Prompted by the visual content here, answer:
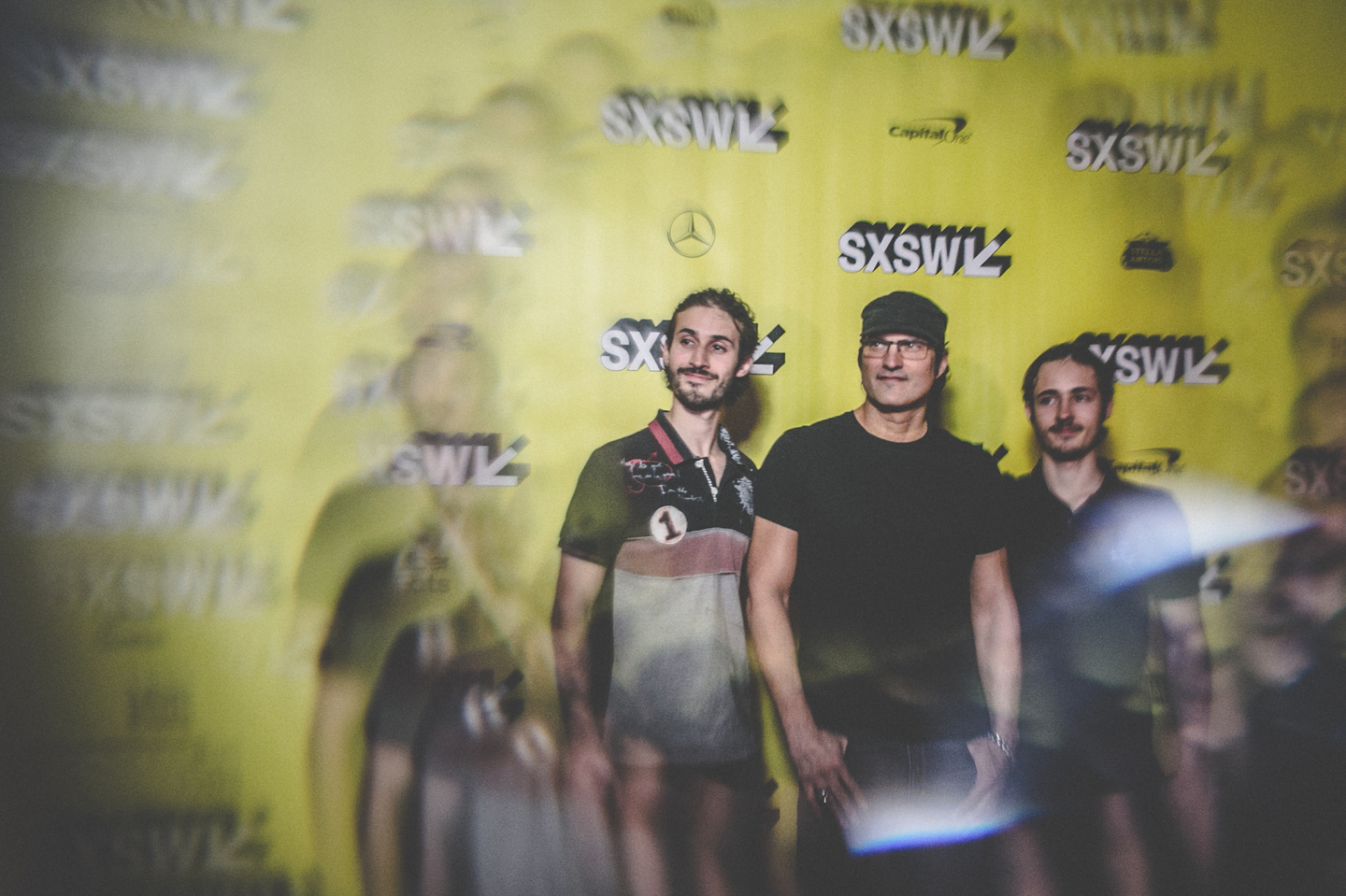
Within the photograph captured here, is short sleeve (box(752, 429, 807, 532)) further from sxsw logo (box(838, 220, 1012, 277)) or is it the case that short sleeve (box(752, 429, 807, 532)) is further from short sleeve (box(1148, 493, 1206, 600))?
short sleeve (box(1148, 493, 1206, 600))

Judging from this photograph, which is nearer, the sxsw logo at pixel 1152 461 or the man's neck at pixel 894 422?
the man's neck at pixel 894 422

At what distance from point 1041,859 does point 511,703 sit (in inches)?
62.5

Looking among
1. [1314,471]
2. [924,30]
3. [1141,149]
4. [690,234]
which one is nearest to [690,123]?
[690,234]

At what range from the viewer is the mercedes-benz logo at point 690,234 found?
1.85m

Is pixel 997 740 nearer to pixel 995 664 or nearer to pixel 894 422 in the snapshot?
pixel 995 664

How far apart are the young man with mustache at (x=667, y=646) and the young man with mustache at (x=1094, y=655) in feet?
2.73

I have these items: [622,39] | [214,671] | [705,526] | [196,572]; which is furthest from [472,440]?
[622,39]

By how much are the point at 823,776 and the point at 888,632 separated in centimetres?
44

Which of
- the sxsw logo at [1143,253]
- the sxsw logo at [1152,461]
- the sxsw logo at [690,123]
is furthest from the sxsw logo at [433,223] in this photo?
the sxsw logo at [1152,461]

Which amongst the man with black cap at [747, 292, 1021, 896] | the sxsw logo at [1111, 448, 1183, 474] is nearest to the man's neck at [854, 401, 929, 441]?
the man with black cap at [747, 292, 1021, 896]

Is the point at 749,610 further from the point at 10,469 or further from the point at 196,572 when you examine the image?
the point at 10,469

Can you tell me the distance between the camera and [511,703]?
5.99ft

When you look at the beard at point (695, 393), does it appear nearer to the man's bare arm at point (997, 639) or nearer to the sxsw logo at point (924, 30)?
the man's bare arm at point (997, 639)

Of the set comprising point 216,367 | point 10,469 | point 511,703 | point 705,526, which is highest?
point 216,367
